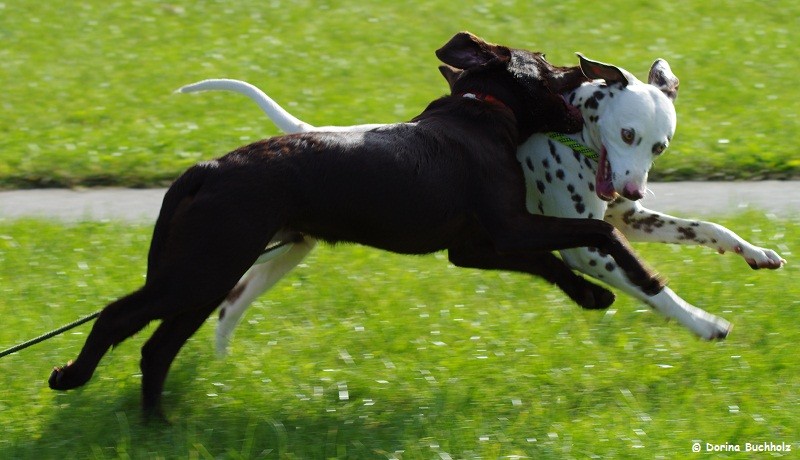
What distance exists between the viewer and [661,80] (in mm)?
5820

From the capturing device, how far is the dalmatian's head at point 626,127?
214 inches

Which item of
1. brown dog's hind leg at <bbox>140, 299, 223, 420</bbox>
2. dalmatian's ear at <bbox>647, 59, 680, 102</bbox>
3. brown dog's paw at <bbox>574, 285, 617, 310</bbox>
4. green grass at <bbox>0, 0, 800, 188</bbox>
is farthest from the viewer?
green grass at <bbox>0, 0, 800, 188</bbox>

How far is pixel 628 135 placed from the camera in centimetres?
546

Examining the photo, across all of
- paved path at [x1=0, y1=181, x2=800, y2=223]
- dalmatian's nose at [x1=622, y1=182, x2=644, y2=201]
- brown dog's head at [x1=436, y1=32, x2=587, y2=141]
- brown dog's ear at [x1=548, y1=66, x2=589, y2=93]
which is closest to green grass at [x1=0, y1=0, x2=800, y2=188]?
paved path at [x1=0, y1=181, x2=800, y2=223]

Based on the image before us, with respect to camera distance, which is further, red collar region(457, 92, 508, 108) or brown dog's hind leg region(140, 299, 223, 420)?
red collar region(457, 92, 508, 108)

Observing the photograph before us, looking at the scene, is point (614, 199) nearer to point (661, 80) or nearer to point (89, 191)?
point (661, 80)

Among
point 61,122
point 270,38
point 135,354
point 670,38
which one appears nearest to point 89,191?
point 61,122

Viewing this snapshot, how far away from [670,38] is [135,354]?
7783mm

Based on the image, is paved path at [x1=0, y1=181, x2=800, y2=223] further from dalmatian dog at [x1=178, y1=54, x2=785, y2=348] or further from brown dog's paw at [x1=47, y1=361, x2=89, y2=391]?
brown dog's paw at [x1=47, y1=361, x2=89, y2=391]

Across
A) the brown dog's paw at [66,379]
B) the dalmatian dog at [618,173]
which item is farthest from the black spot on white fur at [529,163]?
the brown dog's paw at [66,379]

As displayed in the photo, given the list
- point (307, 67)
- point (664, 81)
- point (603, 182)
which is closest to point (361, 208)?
point (603, 182)

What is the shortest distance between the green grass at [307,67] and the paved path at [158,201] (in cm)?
19

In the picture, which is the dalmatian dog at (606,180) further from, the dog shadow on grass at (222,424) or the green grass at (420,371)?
the dog shadow on grass at (222,424)

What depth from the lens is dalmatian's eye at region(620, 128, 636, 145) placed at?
5457 millimetres
